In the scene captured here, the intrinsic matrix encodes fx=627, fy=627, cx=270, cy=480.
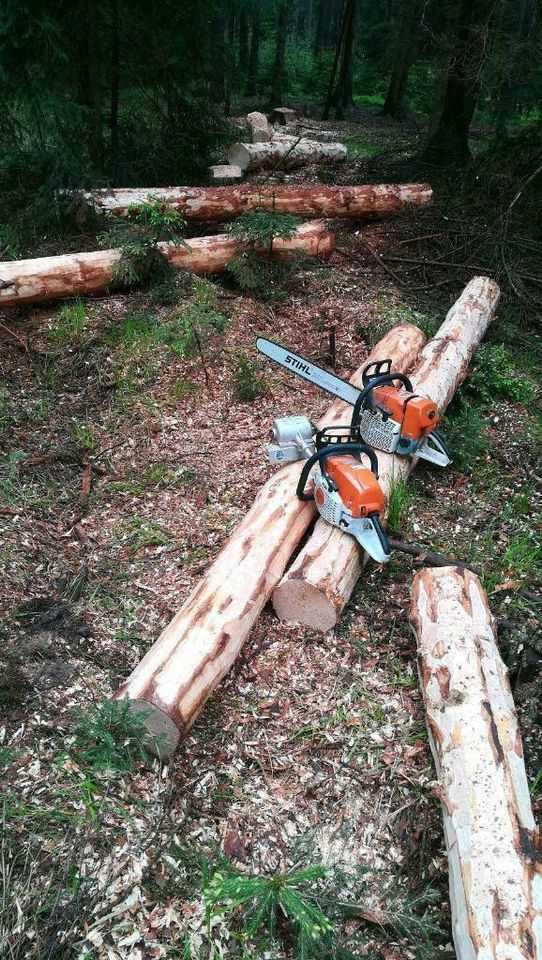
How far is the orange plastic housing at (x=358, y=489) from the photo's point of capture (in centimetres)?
333

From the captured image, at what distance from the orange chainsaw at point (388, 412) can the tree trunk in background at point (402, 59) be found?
45.5 ft

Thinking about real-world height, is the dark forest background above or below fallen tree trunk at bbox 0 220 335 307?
above

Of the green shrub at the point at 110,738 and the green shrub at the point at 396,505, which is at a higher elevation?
the green shrub at the point at 396,505

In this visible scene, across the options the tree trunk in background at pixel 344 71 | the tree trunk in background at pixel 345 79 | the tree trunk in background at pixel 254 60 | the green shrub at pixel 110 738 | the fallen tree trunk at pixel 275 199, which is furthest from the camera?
the tree trunk in background at pixel 254 60

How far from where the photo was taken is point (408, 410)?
3.97 meters

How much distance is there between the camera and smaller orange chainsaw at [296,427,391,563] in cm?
335

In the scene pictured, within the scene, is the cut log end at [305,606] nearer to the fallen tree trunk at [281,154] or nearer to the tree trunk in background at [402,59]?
the fallen tree trunk at [281,154]

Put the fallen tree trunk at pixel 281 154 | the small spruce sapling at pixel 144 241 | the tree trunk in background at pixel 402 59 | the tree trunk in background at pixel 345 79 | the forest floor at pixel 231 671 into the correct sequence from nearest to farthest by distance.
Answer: the forest floor at pixel 231 671, the small spruce sapling at pixel 144 241, the fallen tree trunk at pixel 281 154, the tree trunk in background at pixel 402 59, the tree trunk in background at pixel 345 79

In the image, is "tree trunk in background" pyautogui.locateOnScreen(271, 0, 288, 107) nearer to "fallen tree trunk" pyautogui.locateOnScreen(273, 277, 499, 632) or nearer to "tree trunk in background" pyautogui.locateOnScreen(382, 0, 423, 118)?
"tree trunk in background" pyautogui.locateOnScreen(382, 0, 423, 118)

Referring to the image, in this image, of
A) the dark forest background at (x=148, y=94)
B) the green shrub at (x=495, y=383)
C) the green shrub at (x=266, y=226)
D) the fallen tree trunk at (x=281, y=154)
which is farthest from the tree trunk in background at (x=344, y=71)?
the green shrub at (x=495, y=383)

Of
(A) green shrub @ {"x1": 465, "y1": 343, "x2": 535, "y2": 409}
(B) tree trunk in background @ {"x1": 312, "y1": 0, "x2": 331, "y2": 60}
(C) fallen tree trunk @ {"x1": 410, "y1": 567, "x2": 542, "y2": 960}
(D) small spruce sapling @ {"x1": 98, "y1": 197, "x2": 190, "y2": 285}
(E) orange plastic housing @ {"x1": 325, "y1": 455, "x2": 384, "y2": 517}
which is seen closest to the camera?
(C) fallen tree trunk @ {"x1": 410, "y1": 567, "x2": 542, "y2": 960}

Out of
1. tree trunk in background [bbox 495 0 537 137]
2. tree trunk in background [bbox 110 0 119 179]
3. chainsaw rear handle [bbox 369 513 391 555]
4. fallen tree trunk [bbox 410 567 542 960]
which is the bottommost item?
fallen tree trunk [bbox 410 567 542 960]

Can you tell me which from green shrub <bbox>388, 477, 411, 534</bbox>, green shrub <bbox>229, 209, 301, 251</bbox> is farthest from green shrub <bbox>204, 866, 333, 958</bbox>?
green shrub <bbox>229, 209, 301, 251</bbox>

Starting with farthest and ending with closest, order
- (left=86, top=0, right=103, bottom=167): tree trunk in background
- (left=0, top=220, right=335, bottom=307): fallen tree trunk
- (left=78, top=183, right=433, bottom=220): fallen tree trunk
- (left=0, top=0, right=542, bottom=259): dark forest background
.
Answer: (left=78, top=183, right=433, bottom=220): fallen tree trunk, (left=86, top=0, right=103, bottom=167): tree trunk in background, (left=0, top=0, right=542, bottom=259): dark forest background, (left=0, top=220, right=335, bottom=307): fallen tree trunk
